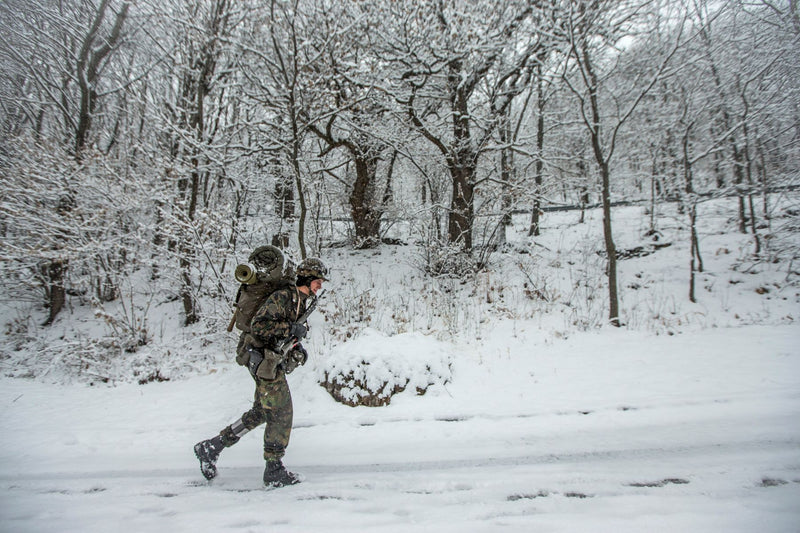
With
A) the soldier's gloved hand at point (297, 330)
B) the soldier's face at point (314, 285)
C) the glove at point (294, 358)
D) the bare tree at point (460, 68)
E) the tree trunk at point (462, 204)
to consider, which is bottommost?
the glove at point (294, 358)

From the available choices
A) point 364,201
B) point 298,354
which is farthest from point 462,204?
point 298,354

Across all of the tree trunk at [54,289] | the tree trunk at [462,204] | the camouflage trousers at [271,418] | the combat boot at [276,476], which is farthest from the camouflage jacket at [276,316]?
the tree trunk at [54,289]

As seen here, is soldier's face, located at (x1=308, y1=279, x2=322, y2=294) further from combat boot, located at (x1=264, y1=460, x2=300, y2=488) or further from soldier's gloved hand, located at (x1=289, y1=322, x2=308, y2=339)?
combat boot, located at (x1=264, y1=460, x2=300, y2=488)

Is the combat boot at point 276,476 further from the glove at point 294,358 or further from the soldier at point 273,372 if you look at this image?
the glove at point 294,358

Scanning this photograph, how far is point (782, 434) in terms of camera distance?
131 inches

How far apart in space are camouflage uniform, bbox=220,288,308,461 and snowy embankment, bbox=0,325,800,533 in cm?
44

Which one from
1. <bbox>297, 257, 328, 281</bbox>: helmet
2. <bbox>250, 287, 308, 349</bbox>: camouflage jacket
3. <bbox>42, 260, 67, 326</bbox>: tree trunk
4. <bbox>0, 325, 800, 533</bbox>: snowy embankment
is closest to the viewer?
<bbox>0, 325, 800, 533</bbox>: snowy embankment

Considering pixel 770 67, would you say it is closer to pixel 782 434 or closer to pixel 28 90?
Result: pixel 782 434

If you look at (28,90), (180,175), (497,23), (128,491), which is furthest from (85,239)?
(497,23)

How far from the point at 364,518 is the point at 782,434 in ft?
13.7

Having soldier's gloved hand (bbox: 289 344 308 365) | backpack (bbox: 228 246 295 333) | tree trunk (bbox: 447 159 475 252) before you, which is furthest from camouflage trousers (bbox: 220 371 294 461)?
tree trunk (bbox: 447 159 475 252)

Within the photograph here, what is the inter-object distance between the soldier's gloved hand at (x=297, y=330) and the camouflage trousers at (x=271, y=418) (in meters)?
0.36

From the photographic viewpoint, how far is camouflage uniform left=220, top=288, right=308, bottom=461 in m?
2.98

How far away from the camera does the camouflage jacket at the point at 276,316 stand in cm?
296
